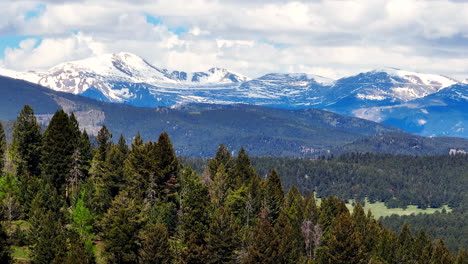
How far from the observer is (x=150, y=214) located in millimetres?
130375

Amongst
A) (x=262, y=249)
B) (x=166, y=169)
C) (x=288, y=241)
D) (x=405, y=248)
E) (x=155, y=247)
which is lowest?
(x=405, y=248)

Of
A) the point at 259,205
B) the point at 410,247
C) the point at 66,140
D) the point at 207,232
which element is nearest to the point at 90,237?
the point at 207,232

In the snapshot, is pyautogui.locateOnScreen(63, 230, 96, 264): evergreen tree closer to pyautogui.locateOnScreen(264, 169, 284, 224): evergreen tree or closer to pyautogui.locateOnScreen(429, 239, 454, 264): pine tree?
pyautogui.locateOnScreen(264, 169, 284, 224): evergreen tree

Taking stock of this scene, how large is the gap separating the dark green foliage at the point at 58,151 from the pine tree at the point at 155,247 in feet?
119

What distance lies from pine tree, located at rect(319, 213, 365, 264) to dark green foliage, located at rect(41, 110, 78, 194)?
180 ft

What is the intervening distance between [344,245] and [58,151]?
6058 centimetres

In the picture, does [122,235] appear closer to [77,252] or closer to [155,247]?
Result: [155,247]

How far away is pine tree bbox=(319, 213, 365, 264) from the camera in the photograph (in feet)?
443

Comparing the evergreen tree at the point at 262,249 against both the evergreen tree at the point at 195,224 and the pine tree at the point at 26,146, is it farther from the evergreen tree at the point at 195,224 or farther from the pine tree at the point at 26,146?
the pine tree at the point at 26,146

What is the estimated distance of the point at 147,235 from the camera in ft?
373

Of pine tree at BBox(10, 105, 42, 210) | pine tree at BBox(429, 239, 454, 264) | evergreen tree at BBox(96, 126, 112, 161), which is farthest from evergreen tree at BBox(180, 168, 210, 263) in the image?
pine tree at BBox(429, 239, 454, 264)

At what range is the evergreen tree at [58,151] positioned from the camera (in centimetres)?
14462

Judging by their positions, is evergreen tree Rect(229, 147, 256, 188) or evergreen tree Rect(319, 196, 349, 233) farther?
evergreen tree Rect(229, 147, 256, 188)

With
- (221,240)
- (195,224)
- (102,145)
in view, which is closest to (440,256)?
(221,240)
